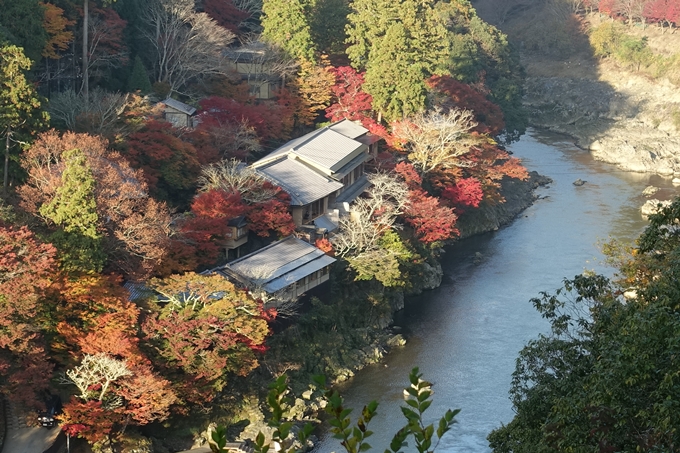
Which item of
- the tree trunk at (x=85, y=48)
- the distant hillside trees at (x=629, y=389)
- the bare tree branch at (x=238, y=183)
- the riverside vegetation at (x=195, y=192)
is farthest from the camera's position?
the tree trunk at (x=85, y=48)

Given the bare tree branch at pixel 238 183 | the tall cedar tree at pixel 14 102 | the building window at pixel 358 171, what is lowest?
the building window at pixel 358 171

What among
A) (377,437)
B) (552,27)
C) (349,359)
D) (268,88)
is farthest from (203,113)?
(552,27)

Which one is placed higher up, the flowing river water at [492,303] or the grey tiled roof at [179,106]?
the grey tiled roof at [179,106]

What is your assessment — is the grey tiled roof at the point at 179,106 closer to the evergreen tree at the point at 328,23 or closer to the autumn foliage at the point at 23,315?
the evergreen tree at the point at 328,23

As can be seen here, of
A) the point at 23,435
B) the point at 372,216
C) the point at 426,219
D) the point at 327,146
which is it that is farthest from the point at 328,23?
the point at 23,435

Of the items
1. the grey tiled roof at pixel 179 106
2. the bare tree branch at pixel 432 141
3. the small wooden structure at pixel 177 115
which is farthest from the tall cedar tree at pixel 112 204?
the bare tree branch at pixel 432 141

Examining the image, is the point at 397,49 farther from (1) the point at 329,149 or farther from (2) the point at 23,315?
(2) the point at 23,315
